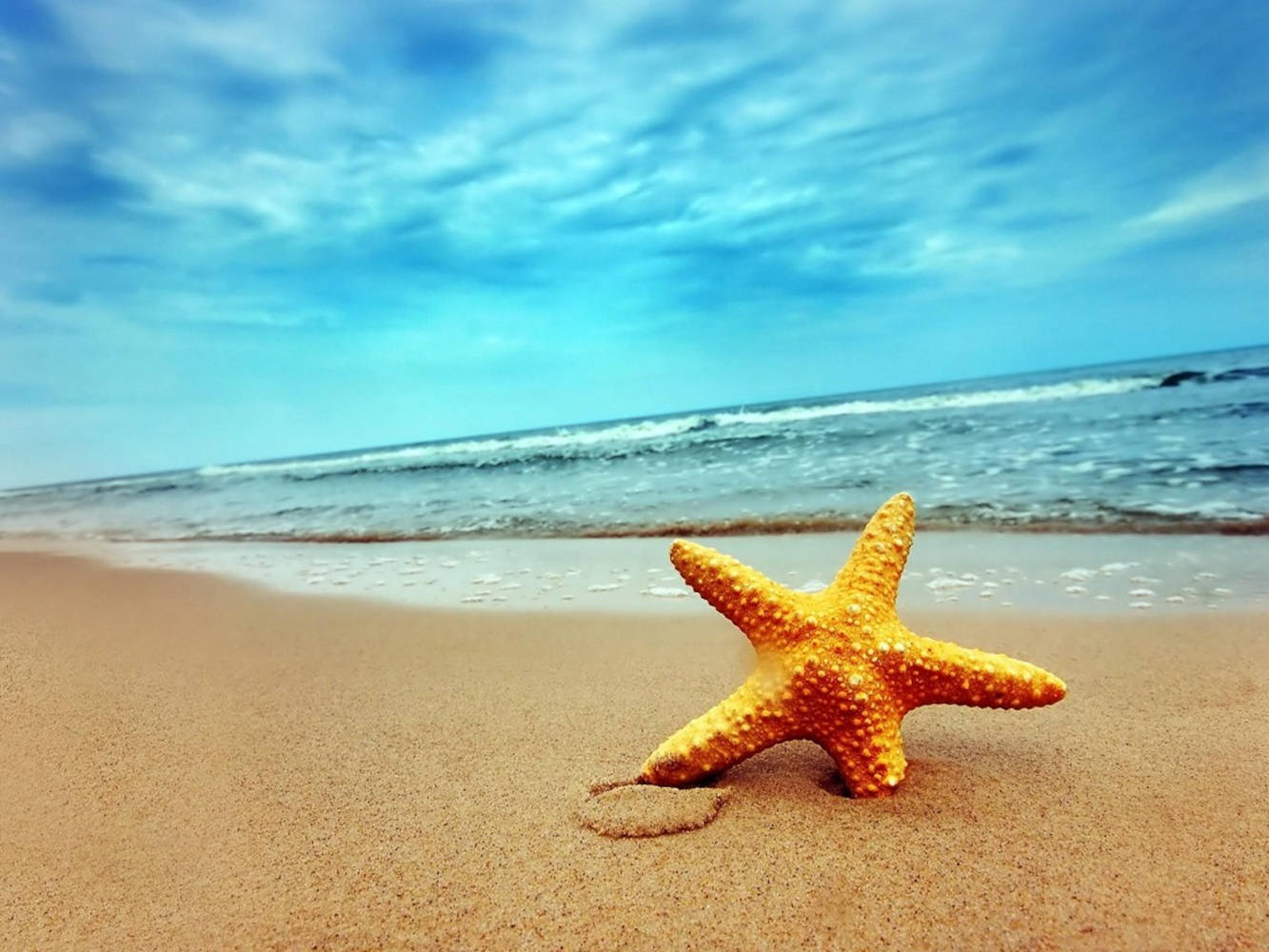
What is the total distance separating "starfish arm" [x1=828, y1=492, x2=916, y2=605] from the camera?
2.38m

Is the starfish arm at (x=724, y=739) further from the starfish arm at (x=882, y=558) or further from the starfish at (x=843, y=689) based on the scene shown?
the starfish arm at (x=882, y=558)

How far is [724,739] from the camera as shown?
2.21 m

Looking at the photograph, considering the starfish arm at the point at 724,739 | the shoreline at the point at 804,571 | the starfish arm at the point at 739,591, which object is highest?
the starfish arm at the point at 739,591

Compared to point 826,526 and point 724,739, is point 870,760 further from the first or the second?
point 826,526

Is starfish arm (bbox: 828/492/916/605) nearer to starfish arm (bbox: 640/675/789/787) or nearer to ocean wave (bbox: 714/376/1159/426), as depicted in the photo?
starfish arm (bbox: 640/675/789/787)

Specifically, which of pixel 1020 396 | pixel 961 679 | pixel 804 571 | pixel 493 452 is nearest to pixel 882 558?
pixel 961 679

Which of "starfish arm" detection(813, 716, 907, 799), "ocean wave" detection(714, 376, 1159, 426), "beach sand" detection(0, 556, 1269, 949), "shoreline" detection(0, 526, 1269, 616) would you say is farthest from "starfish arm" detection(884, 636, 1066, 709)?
"ocean wave" detection(714, 376, 1159, 426)

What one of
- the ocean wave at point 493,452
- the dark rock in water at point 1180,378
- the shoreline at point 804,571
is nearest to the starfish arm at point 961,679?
the shoreline at point 804,571

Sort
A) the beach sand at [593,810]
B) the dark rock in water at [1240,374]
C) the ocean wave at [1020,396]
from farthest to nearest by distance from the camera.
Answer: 1. the ocean wave at [1020,396]
2. the dark rock in water at [1240,374]
3. the beach sand at [593,810]

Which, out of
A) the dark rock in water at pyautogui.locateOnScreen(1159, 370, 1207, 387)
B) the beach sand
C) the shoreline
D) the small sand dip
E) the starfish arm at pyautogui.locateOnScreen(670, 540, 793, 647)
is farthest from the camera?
the dark rock in water at pyautogui.locateOnScreen(1159, 370, 1207, 387)

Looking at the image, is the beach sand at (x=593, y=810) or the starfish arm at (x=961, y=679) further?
the starfish arm at (x=961, y=679)

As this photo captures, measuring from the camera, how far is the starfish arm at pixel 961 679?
7.28ft

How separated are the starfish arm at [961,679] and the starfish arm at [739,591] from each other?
0.33m

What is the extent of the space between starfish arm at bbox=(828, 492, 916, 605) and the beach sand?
1.81 ft
